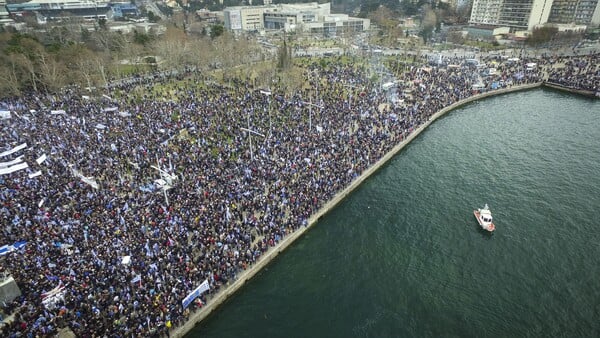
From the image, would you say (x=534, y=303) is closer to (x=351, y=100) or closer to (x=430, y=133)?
(x=430, y=133)

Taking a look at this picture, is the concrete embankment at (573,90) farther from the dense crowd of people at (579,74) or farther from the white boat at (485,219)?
the white boat at (485,219)

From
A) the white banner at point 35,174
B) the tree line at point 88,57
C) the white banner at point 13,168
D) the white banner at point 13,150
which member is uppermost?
the tree line at point 88,57

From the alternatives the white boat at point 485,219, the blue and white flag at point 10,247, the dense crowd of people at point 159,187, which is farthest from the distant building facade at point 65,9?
the white boat at point 485,219

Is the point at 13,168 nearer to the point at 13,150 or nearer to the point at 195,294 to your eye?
the point at 13,150

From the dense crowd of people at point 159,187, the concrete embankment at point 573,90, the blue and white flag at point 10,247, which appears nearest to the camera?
the dense crowd of people at point 159,187

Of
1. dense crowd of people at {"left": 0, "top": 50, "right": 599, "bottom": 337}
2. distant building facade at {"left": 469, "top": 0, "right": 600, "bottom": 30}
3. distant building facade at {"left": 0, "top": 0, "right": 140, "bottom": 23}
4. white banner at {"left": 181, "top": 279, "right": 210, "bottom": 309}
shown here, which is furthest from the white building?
distant building facade at {"left": 0, "top": 0, "right": 140, "bottom": 23}

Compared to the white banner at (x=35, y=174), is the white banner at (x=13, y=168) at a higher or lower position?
higher

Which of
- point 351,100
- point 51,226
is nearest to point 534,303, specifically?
point 51,226
